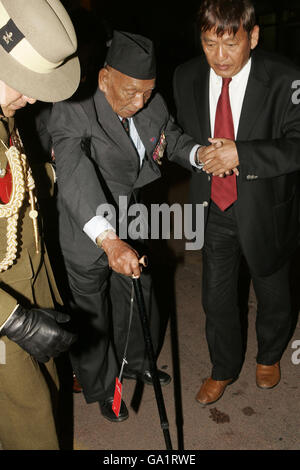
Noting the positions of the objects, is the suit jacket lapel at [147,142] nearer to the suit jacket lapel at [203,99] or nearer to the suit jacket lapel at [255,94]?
the suit jacket lapel at [203,99]

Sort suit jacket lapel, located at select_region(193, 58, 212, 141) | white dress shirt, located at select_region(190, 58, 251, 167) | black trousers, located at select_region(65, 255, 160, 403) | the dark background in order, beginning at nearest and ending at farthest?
1. white dress shirt, located at select_region(190, 58, 251, 167)
2. suit jacket lapel, located at select_region(193, 58, 212, 141)
3. black trousers, located at select_region(65, 255, 160, 403)
4. the dark background

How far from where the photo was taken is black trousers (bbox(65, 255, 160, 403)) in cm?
260

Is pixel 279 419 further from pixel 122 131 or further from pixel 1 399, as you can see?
pixel 122 131

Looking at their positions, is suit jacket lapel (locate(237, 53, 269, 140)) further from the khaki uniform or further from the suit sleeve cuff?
the khaki uniform

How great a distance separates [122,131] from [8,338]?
3.64 ft

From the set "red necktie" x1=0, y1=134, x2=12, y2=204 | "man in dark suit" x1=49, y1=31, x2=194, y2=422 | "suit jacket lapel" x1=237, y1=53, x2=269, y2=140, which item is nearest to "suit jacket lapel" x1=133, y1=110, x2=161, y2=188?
"man in dark suit" x1=49, y1=31, x2=194, y2=422

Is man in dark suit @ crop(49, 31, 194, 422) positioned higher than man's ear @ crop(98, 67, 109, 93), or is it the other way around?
man's ear @ crop(98, 67, 109, 93)

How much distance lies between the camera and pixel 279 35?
14234mm

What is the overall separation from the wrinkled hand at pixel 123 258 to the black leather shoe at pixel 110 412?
118cm

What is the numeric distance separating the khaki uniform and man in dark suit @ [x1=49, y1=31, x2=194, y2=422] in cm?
34

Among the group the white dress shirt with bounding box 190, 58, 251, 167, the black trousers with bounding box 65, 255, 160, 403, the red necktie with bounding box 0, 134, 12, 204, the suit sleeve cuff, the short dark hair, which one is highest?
the short dark hair

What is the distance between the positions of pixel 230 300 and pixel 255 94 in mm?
1158

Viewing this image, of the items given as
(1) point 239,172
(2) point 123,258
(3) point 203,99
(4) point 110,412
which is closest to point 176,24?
(3) point 203,99

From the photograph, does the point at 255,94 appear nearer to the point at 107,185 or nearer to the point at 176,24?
the point at 107,185
